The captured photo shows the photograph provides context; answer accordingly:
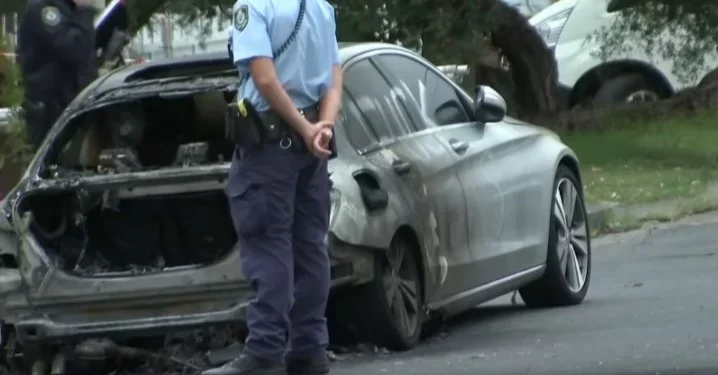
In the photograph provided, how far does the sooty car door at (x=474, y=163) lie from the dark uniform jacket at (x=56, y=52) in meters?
1.83

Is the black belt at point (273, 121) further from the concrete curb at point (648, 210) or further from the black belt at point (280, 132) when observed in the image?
the concrete curb at point (648, 210)

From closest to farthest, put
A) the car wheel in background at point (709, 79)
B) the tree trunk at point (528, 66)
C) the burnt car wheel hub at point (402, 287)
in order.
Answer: the burnt car wheel hub at point (402, 287), the tree trunk at point (528, 66), the car wheel in background at point (709, 79)

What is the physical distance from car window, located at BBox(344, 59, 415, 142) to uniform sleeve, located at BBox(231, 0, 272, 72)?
1.54 metres

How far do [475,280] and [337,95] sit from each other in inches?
78.2

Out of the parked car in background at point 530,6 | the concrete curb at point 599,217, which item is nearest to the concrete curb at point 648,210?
the concrete curb at point 599,217

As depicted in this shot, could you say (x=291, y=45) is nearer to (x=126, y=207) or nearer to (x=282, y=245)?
(x=282, y=245)

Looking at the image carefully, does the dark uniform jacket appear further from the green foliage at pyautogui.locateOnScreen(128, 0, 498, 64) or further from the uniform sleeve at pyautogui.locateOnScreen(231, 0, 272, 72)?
the green foliage at pyautogui.locateOnScreen(128, 0, 498, 64)

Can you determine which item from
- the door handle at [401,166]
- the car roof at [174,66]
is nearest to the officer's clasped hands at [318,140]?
the door handle at [401,166]

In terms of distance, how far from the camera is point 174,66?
27.1 ft

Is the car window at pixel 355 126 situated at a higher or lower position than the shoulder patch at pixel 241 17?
lower

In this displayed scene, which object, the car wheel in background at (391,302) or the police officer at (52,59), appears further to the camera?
the police officer at (52,59)

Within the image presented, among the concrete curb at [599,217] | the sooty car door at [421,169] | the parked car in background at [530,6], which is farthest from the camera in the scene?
the parked car in background at [530,6]

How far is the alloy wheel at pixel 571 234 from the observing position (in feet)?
30.6

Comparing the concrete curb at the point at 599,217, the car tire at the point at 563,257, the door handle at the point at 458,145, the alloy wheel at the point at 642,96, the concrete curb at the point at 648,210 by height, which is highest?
the door handle at the point at 458,145
